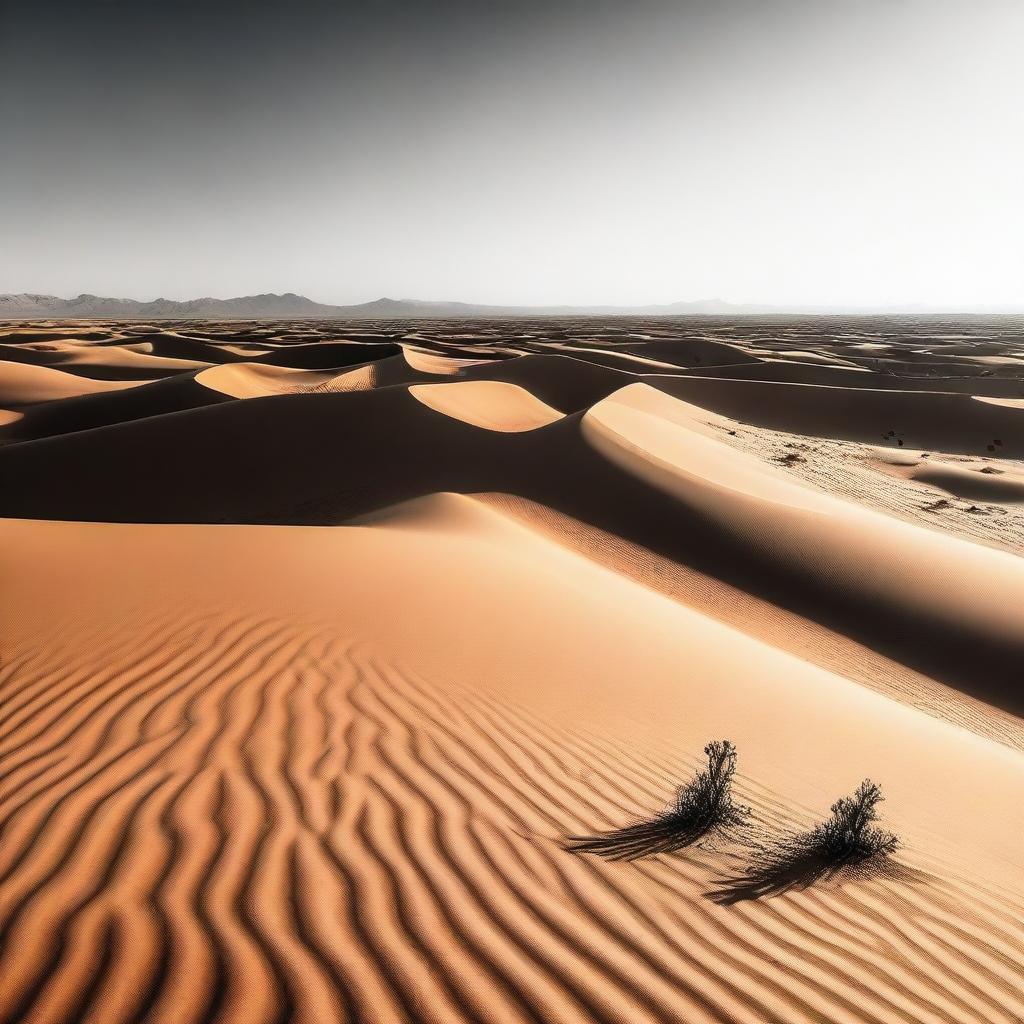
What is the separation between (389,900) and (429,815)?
60 centimetres

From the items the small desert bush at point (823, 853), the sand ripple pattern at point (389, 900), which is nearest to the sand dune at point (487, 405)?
the sand ripple pattern at point (389, 900)

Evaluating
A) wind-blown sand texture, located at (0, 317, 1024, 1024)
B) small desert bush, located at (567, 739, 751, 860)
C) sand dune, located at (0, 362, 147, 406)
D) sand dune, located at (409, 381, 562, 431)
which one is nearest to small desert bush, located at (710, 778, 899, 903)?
wind-blown sand texture, located at (0, 317, 1024, 1024)

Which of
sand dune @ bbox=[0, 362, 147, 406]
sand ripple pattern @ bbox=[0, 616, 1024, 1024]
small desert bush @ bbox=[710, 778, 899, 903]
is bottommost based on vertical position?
sand dune @ bbox=[0, 362, 147, 406]

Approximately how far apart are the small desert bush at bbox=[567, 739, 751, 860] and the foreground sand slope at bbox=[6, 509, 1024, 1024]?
109mm

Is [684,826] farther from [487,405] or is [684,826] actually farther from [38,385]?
[38,385]

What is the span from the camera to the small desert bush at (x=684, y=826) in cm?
293

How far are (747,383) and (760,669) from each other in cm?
2959

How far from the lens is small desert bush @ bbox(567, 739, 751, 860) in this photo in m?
2.93

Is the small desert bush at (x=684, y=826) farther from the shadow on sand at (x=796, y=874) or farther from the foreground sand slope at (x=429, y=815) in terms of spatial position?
the shadow on sand at (x=796, y=874)

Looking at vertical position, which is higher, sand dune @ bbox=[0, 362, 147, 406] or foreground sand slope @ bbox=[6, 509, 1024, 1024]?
foreground sand slope @ bbox=[6, 509, 1024, 1024]

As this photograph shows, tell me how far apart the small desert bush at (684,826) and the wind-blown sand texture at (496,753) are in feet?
0.34

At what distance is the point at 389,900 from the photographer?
2.35 m

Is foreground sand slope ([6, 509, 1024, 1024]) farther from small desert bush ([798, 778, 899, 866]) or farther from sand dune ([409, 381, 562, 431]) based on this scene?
sand dune ([409, 381, 562, 431])

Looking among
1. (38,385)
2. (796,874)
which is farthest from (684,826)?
(38,385)
